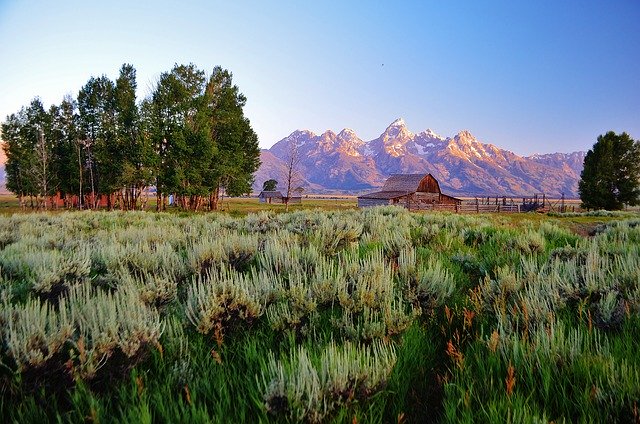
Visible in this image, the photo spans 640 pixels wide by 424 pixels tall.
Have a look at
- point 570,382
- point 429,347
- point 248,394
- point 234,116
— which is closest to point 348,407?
point 248,394

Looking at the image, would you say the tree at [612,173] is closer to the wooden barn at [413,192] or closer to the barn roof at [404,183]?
the wooden barn at [413,192]

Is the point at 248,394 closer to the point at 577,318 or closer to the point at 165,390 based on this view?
the point at 165,390

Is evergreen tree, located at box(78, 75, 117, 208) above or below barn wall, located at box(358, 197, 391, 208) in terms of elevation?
above

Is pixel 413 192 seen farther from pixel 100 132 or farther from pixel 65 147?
pixel 65 147

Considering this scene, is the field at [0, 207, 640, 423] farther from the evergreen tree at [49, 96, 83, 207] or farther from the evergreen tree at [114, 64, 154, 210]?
the evergreen tree at [49, 96, 83, 207]

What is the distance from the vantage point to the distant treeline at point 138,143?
4688 cm

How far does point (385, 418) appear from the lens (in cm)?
218

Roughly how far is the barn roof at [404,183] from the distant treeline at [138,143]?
28197 millimetres

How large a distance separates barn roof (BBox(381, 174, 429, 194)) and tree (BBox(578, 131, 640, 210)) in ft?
85.3

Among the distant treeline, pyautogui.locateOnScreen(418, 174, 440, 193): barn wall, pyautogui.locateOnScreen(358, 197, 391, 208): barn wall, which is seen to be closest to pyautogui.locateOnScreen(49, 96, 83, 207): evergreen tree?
the distant treeline

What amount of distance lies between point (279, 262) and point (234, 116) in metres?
52.7

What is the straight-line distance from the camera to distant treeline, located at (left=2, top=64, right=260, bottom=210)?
154 feet

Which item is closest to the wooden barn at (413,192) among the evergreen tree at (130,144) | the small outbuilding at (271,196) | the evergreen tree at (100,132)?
the evergreen tree at (130,144)

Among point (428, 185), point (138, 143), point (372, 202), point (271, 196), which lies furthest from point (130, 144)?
point (271, 196)
